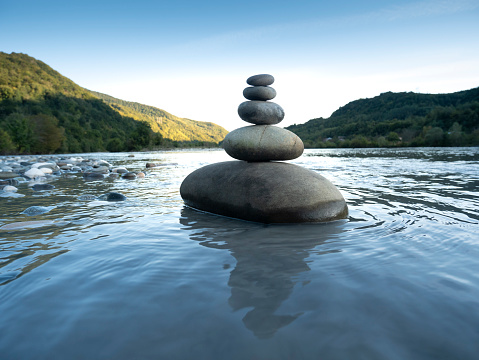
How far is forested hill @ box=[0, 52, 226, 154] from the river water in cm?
5311

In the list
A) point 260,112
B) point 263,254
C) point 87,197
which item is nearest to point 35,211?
point 87,197

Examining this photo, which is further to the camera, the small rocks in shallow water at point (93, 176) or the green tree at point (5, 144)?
the green tree at point (5, 144)

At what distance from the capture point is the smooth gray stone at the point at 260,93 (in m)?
7.06

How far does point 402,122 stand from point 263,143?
90515 millimetres

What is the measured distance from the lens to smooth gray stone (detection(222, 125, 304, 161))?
6441 millimetres

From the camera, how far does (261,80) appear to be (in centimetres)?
706

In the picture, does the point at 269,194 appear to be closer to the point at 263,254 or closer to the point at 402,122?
the point at 263,254

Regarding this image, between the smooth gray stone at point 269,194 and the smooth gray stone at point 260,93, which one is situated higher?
the smooth gray stone at point 260,93

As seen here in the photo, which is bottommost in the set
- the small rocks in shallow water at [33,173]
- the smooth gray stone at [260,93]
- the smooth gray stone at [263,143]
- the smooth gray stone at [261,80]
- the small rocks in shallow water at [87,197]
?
the small rocks in shallow water at [87,197]

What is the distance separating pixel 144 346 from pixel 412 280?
2551 millimetres

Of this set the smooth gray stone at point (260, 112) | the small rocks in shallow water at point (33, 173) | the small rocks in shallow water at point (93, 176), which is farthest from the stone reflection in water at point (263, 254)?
the small rocks in shallow water at point (33, 173)

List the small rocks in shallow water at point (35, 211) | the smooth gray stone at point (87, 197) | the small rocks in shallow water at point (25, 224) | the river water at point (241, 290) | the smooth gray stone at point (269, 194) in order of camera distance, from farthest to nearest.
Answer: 1. the smooth gray stone at point (87, 197)
2. the small rocks in shallow water at point (35, 211)
3. the smooth gray stone at point (269, 194)
4. the small rocks in shallow water at point (25, 224)
5. the river water at point (241, 290)

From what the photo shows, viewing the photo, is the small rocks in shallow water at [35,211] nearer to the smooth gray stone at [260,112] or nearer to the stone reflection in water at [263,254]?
the stone reflection in water at [263,254]

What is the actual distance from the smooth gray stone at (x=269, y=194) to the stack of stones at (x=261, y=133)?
13.5 inches
